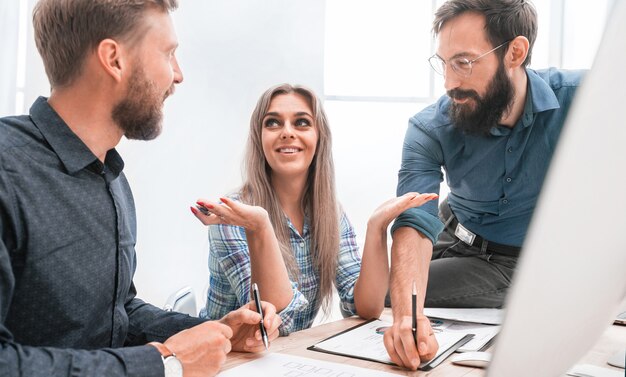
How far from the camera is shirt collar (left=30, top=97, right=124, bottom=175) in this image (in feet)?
3.13

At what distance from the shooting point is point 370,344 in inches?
45.9

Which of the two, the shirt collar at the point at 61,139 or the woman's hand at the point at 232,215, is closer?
the shirt collar at the point at 61,139

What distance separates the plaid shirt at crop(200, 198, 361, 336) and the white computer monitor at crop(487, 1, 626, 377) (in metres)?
1.15

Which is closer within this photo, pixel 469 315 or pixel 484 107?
pixel 469 315

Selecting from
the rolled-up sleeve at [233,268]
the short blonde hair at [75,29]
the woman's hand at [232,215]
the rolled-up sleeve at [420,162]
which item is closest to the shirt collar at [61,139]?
the short blonde hair at [75,29]

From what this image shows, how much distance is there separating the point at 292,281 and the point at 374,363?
691 millimetres

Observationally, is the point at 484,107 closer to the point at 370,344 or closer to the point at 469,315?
the point at 469,315

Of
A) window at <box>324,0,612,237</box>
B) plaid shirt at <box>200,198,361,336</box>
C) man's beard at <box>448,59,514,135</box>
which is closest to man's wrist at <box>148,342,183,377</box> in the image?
plaid shirt at <box>200,198,361,336</box>

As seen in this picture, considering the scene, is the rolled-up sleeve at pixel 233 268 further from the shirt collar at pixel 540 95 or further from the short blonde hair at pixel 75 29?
the shirt collar at pixel 540 95

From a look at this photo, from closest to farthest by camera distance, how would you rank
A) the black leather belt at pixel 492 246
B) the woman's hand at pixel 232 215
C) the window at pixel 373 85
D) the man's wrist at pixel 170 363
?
the man's wrist at pixel 170 363
the woman's hand at pixel 232 215
the black leather belt at pixel 492 246
the window at pixel 373 85

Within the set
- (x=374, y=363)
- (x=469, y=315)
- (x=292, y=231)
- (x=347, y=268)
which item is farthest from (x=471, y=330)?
(x=292, y=231)

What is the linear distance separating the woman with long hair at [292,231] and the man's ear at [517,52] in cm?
59

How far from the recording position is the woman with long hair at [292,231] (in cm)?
147

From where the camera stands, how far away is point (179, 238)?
10.2ft
